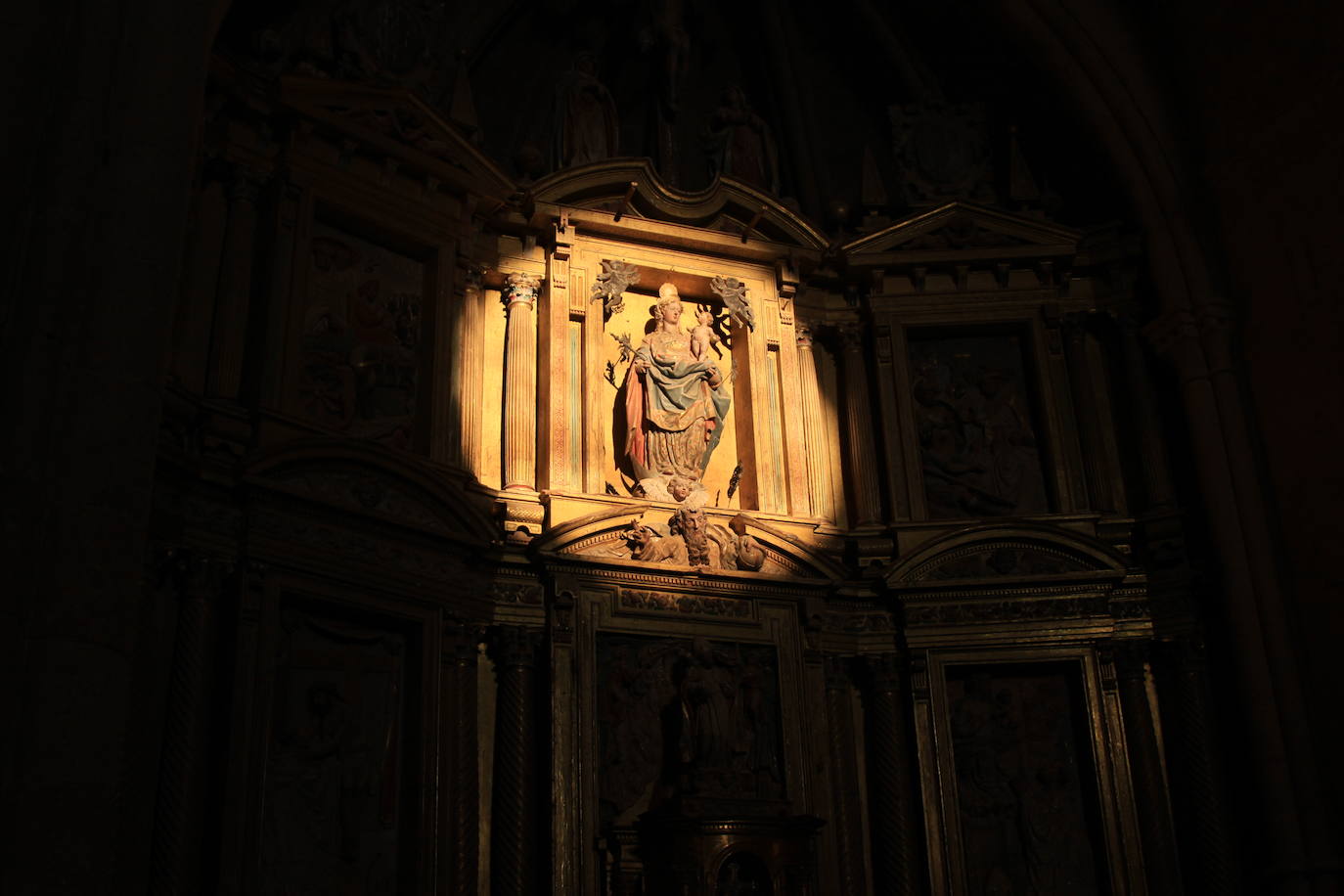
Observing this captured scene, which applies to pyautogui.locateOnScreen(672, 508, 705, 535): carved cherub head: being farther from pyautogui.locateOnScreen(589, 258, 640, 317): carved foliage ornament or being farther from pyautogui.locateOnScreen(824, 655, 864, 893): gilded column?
pyautogui.locateOnScreen(589, 258, 640, 317): carved foliage ornament

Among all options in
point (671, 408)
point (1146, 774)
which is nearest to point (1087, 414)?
point (1146, 774)

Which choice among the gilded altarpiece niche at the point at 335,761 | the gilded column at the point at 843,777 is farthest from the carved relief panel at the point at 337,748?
the gilded column at the point at 843,777

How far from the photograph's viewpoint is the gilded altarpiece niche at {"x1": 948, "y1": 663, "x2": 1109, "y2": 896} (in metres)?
9.47

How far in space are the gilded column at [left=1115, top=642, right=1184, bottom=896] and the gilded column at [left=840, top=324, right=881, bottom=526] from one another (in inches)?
83.6

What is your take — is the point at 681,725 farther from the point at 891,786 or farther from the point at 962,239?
the point at 962,239

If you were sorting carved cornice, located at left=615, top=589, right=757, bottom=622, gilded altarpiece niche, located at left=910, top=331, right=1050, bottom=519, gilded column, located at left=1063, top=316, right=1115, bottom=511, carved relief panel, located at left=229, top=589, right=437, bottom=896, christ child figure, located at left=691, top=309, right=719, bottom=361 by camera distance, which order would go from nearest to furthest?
carved relief panel, located at left=229, top=589, right=437, bottom=896, carved cornice, located at left=615, top=589, right=757, bottom=622, christ child figure, located at left=691, top=309, right=719, bottom=361, gilded column, located at left=1063, top=316, right=1115, bottom=511, gilded altarpiece niche, located at left=910, top=331, right=1050, bottom=519

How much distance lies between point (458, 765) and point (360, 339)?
2974mm

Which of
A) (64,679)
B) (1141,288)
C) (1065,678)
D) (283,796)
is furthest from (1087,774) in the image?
(64,679)

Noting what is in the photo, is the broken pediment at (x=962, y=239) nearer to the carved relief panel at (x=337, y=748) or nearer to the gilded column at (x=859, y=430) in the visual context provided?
the gilded column at (x=859, y=430)

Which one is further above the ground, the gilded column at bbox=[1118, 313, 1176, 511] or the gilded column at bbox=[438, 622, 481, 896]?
the gilded column at bbox=[1118, 313, 1176, 511]

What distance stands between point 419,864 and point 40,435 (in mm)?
3751

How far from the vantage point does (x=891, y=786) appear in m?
9.61

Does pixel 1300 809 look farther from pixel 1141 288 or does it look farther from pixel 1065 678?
pixel 1141 288

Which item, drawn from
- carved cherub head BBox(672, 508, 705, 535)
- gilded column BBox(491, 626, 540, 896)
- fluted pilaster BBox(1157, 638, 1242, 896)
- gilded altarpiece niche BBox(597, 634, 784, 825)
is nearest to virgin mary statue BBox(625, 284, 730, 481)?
carved cherub head BBox(672, 508, 705, 535)
